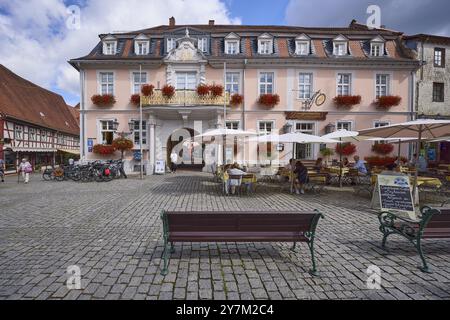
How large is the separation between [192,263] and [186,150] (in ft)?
49.2

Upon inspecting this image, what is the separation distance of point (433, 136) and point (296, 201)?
14.5ft

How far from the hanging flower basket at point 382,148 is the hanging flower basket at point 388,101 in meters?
2.66

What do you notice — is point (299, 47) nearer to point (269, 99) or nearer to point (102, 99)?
point (269, 99)

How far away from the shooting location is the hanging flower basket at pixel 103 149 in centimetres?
1560

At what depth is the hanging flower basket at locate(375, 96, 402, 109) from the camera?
15.8 meters

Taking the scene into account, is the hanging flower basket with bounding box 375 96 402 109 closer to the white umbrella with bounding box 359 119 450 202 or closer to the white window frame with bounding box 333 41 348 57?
the white window frame with bounding box 333 41 348 57

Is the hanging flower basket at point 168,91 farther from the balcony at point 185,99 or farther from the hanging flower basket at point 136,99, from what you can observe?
the hanging flower basket at point 136,99

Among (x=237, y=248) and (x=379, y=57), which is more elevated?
(x=379, y=57)

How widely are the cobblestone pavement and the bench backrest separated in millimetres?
556

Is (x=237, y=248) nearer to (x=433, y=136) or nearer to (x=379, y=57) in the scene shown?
(x=433, y=136)

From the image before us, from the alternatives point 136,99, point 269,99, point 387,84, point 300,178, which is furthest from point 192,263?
point 387,84

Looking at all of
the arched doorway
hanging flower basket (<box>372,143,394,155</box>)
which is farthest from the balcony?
hanging flower basket (<box>372,143,394,155</box>)
